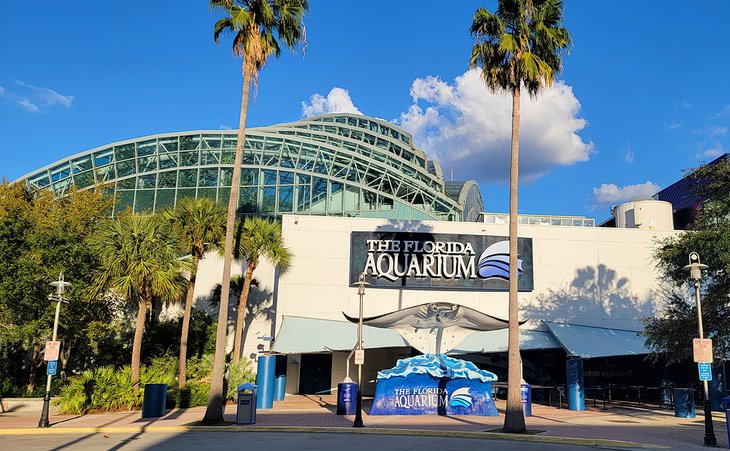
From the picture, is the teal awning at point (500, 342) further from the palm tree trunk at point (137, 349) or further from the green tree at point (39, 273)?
the green tree at point (39, 273)

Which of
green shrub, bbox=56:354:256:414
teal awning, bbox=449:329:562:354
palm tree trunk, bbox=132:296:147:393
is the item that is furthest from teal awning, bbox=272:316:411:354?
palm tree trunk, bbox=132:296:147:393

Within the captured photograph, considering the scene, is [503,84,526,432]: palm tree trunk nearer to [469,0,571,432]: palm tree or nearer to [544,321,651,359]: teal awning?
[469,0,571,432]: palm tree

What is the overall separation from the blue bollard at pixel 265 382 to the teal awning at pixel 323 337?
2.74ft

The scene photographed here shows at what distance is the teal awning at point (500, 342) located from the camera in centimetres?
2828

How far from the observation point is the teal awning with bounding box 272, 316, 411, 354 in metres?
27.4

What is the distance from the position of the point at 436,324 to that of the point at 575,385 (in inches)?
288

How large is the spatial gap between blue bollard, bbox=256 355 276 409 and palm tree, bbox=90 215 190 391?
16.2ft

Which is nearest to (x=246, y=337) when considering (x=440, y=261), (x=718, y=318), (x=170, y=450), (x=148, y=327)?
(x=148, y=327)

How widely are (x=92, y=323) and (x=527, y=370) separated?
2376 cm

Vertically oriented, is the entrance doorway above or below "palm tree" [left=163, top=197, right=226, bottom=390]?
below

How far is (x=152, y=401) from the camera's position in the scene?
837 inches

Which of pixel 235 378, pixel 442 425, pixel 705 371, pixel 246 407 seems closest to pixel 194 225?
pixel 235 378

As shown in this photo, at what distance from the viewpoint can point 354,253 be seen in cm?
3197

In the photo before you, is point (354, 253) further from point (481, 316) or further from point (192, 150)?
point (192, 150)
